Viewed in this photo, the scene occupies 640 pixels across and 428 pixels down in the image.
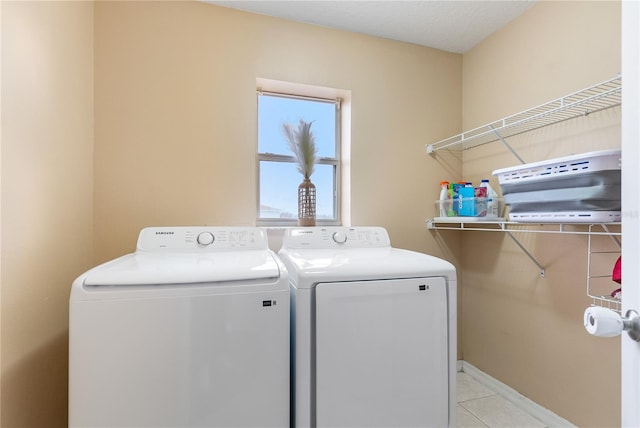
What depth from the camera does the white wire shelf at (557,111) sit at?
4.77ft

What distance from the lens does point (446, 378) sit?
4.31 ft

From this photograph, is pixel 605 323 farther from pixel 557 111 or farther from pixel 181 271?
pixel 557 111

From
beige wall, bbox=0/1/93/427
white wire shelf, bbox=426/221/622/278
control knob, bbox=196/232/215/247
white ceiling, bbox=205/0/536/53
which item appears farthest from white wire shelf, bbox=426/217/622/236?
beige wall, bbox=0/1/93/427

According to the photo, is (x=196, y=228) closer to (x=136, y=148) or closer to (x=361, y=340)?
(x=136, y=148)

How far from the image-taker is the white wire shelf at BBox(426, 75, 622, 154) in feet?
4.77

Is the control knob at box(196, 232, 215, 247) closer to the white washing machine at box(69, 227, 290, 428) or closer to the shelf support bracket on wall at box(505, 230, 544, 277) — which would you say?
the white washing machine at box(69, 227, 290, 428)

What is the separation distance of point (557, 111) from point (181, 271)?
1772 millimetres

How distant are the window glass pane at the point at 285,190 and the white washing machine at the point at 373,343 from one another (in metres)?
0.86

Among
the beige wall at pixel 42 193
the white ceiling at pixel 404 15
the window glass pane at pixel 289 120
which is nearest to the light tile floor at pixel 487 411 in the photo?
the window glass pane at pixel 289 120

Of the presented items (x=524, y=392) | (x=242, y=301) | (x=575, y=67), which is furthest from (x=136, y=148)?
(x=524, y=392)

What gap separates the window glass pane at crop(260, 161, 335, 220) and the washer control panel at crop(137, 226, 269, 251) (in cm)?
47

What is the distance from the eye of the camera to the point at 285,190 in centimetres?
223

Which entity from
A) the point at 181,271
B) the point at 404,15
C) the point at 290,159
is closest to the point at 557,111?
the point at 404,15

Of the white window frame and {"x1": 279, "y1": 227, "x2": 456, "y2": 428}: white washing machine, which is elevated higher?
the white window frame
